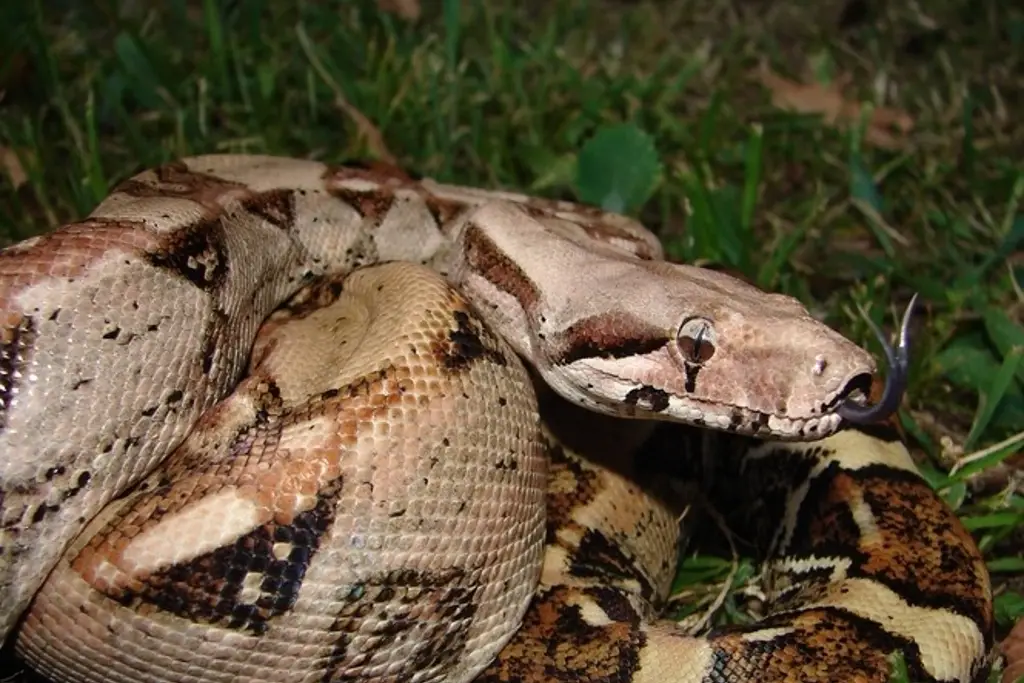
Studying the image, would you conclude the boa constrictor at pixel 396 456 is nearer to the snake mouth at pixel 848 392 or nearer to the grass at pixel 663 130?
the snake mouth at pixel 848 392

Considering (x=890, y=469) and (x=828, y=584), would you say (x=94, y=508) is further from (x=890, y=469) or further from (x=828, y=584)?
(x=890, y=469)

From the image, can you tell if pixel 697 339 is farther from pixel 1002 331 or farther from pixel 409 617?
pixel 1002 331

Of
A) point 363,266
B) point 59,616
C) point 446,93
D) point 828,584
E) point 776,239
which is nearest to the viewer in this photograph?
point 59,616

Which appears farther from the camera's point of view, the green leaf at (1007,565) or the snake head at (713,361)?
the green leaf at (1007,565)

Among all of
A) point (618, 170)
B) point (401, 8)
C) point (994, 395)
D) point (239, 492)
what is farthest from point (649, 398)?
point (401, 8)

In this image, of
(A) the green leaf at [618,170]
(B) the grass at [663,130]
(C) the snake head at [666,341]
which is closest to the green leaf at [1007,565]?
(B) the grass at [663,130]

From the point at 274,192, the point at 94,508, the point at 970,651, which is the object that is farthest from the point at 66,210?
the point at 970,651

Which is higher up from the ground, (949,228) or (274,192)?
(274,192)
